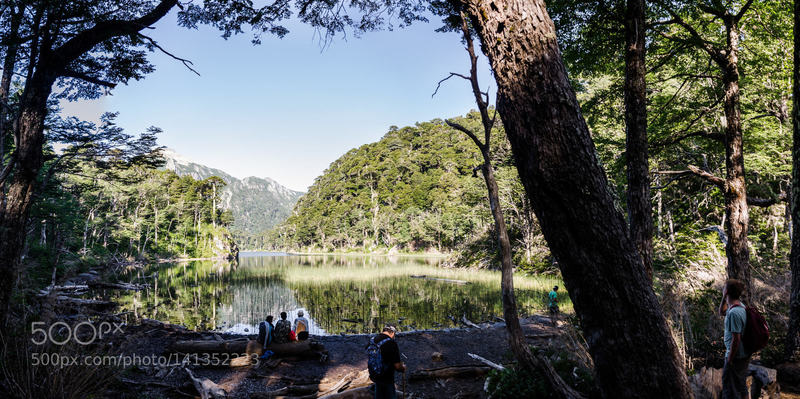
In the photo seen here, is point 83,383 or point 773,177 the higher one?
point 773,177

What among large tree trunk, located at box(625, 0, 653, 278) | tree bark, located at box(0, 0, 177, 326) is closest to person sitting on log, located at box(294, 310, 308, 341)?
tree bark, located at box(0, 0, 177, 326)

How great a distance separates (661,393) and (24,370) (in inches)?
218

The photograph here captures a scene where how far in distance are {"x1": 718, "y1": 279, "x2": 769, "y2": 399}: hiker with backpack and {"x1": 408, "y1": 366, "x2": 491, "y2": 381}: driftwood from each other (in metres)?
3.91

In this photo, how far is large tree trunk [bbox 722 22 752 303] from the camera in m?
6.36

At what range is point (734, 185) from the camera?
646 cm

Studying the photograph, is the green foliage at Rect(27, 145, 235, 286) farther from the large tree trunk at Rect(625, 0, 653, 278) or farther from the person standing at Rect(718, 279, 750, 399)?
the person standing at Rect(718, 279, 750, 399)

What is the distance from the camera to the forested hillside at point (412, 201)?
1367 inches

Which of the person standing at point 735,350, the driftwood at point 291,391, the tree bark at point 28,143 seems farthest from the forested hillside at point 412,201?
the tree bark at point 28,143

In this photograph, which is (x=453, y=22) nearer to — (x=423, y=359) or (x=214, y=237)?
(x=423, y=359)

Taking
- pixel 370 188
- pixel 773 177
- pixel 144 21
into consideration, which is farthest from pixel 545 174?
pixel 370 188

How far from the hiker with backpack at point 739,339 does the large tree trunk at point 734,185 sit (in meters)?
3.54

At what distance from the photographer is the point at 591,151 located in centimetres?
194

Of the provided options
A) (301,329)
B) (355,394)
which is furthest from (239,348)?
(355,394)

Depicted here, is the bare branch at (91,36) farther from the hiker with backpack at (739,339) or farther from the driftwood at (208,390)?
the hiker with backpack at (739,339)
